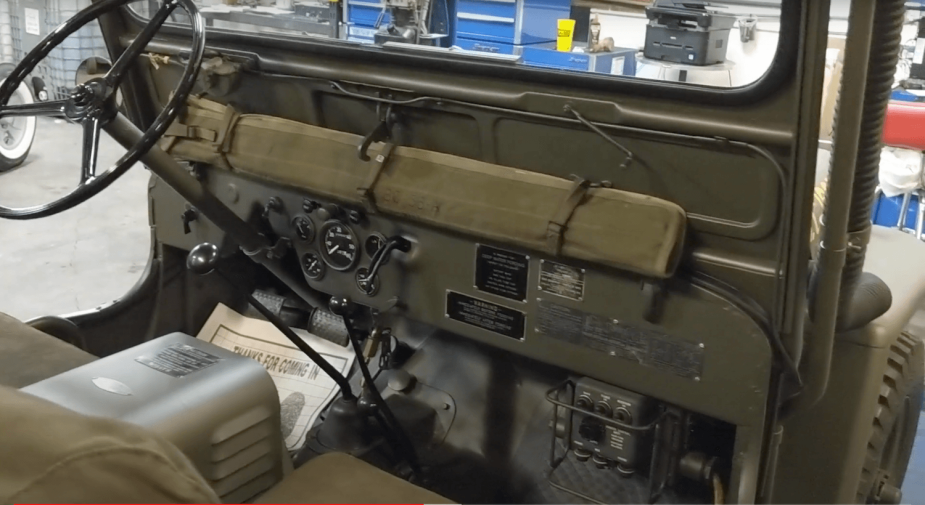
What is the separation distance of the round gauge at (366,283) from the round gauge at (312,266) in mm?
146

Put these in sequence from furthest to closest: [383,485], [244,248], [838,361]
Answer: [244,248] < [838,361] < [383,485]

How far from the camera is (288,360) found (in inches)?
109

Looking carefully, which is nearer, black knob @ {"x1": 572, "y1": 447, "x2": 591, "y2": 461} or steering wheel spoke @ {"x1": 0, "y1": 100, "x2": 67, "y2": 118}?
steering wheel spoke @ {"x1": 0, "y1": 100, "x2": 67, "y2": 118}

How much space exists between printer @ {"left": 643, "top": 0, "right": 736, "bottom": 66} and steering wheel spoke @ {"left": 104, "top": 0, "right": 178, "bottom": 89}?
3.79 feet

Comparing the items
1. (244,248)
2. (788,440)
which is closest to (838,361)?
(788,440)

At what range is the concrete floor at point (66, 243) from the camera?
456 centimetres

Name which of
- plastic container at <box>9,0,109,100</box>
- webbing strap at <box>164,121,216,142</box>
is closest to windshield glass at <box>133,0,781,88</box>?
webbing strap at <box>164,121,216,142</box>

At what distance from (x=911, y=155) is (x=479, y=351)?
3.02 metres

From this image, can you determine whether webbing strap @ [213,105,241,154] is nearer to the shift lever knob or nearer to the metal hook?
the shift lever knob

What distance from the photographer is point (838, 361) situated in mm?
1906

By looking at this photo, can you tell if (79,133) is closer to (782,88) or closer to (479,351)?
(479,351)

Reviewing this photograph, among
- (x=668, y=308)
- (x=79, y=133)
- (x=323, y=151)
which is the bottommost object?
(x=79, y=133)

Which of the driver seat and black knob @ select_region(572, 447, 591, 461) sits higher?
the driver seat

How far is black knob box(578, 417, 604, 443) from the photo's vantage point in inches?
75.7
